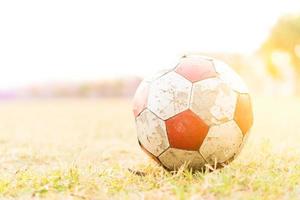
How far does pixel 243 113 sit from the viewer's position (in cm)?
415

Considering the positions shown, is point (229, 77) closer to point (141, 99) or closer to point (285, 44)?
point (141, 99)

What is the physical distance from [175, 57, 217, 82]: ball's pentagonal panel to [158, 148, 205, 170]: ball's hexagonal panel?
1.76 feet

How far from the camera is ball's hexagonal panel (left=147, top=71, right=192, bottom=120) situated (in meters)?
4.02

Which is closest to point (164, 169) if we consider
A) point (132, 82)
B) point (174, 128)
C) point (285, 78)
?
point (174, 128)

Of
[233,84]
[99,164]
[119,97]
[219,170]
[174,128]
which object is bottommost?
[119,97]

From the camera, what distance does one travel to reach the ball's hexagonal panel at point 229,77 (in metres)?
4.16

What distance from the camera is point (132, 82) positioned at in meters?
19.7

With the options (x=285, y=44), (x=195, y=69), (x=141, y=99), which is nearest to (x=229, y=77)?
(x=195, y=69)

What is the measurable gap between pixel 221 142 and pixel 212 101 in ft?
1.02

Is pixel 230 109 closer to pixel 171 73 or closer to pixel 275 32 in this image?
pixel 171 73

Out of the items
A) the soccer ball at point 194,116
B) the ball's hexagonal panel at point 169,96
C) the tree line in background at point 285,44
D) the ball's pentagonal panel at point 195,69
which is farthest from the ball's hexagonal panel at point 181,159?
the tree line in background at point 285,44

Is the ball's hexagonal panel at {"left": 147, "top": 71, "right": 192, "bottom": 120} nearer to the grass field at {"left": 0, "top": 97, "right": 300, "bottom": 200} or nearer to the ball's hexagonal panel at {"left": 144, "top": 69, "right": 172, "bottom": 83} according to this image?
the ball's hexagonal panel at {"left": 144, "top": 69, "right": 172, "bottom": 83}

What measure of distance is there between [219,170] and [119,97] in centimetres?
1649

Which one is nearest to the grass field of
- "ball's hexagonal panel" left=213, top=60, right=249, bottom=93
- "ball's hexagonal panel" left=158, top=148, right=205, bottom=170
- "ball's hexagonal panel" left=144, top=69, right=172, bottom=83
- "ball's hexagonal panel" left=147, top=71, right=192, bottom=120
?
"ball's hexagonal panel" left=158, top=148, right=205, bottom=170
